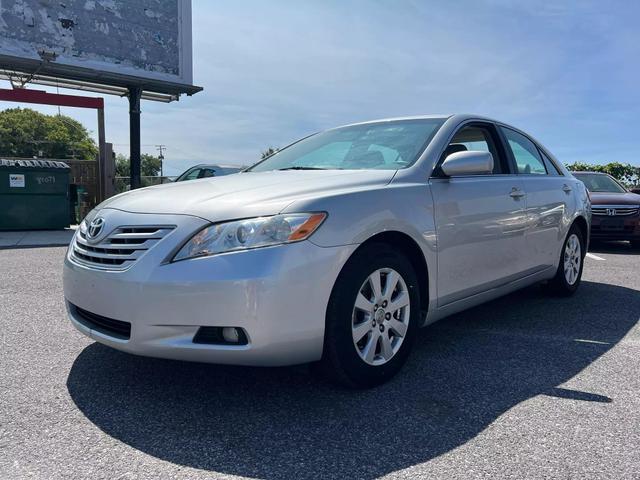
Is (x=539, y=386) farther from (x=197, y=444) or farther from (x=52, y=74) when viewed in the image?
(x=52, y=74)

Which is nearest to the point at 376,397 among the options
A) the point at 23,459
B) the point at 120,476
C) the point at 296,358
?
the point at 296,358

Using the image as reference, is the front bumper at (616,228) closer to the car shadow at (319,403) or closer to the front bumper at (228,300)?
the car shadow at (319,403)

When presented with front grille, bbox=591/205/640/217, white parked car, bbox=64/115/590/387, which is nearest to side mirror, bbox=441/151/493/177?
white parked car, bbox=64/115/590/387

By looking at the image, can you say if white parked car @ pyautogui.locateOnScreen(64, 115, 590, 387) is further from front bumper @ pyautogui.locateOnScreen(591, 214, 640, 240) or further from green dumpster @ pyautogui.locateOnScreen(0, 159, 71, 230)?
green dumpster @ pyautogui.locateOnScreen(0, 159, 71, 230)

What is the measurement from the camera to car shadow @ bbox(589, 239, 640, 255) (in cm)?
908

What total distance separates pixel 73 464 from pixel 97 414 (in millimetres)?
445

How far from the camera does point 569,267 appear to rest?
5.04 meters

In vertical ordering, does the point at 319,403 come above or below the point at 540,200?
below

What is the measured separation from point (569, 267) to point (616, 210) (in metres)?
4.81

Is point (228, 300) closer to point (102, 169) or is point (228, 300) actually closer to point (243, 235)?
point (243, 235)

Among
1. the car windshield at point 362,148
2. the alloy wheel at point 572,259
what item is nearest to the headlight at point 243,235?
the car windshield at point 362,148

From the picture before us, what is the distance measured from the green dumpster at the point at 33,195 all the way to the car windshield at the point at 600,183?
34.6 feet

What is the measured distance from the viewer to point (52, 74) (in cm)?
1429

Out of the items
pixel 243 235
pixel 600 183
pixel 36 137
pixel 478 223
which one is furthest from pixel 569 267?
pixel 36 137
